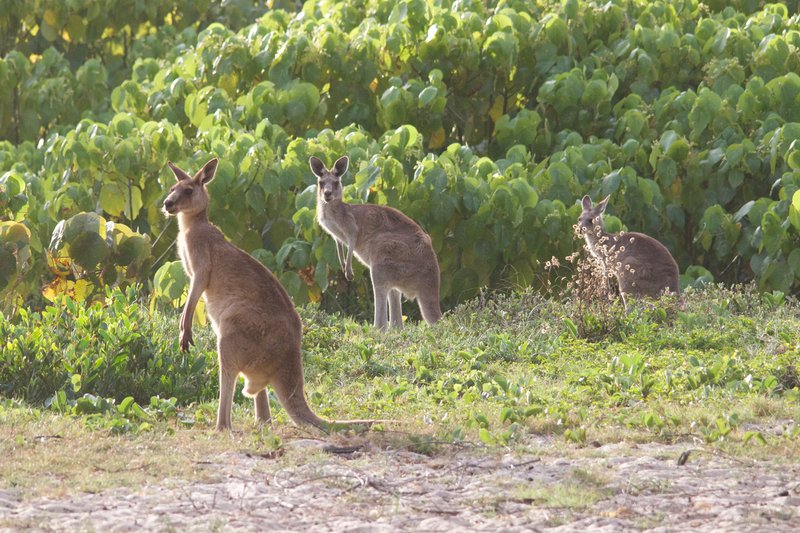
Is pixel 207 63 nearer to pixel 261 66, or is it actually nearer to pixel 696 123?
pixel 261 66

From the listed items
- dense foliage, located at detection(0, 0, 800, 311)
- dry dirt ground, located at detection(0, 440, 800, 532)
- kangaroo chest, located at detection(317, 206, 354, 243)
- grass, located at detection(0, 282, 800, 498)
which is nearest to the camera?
dry dirt ground, located at detection(0, 440, 800, 532)

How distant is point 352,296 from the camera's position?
41.8ft

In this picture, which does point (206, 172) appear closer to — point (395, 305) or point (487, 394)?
point (487, 394)

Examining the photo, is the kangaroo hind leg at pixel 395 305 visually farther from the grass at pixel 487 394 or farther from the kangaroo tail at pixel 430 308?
the grass at pixel 487 394

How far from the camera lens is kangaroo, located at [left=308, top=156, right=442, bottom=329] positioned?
1088cm

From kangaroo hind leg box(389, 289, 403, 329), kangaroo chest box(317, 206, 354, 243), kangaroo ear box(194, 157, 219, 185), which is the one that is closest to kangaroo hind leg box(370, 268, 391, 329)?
kangaroo hind leg box(389, 289, 403, 329)

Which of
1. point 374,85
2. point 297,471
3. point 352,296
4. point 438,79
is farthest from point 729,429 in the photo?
point 374,85

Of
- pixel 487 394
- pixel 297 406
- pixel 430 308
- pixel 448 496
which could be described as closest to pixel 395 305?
pixel 430 308

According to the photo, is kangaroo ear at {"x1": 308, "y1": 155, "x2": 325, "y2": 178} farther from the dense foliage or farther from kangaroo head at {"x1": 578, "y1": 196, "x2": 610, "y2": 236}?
kangaroo head at {"x1": 578, "y1": 196, "x2": 610, "y2": 236}

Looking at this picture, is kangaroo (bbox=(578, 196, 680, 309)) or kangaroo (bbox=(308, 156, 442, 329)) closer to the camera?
kangaroo (bbox=(308, 156, 442, 329))

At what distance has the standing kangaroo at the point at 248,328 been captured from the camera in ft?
22.6

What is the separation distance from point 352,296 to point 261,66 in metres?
2.86

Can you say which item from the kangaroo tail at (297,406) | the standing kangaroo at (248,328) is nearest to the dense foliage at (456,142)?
the standing kangaroo at (248,328)

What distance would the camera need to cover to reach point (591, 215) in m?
11.6
